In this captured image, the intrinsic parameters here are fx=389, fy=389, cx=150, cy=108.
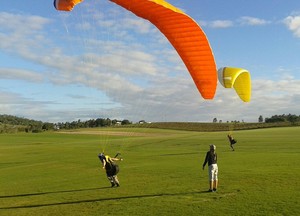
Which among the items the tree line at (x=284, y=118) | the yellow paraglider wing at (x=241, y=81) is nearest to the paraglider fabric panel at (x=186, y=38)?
the yellow paraglider wing at (x=241, y=81)

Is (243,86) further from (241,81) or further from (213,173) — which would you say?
(213,173)

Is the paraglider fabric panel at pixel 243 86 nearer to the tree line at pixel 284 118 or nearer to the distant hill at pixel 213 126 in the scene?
the distant hill at pixel 213 126

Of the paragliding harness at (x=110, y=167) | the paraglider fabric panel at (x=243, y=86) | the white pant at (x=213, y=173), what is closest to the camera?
the white pant at (x=213, y=173)

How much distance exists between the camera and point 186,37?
12.4m

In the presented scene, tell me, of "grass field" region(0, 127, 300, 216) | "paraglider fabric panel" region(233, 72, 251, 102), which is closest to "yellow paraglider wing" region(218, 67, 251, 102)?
"paraglider fabric panel" region(233, 72, 251, 102)

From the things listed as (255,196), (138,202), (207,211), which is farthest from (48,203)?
(255,196)

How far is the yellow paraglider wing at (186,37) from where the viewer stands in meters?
11.3

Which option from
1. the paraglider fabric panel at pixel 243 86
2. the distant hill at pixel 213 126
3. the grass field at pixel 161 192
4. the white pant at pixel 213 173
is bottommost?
the grass field at pixel 161 192

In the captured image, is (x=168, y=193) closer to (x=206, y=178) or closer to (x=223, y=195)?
(x=223, y=195)

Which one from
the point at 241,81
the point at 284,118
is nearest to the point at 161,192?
the point at 241,81

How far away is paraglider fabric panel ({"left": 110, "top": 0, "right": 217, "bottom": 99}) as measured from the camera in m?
11.3

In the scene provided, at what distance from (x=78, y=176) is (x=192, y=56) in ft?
33.0

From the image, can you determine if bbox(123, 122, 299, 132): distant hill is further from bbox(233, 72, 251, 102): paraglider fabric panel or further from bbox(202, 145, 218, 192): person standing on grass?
bbox(202, 145, 218, 192): person standing on grass

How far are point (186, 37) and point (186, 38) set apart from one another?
0.04m
